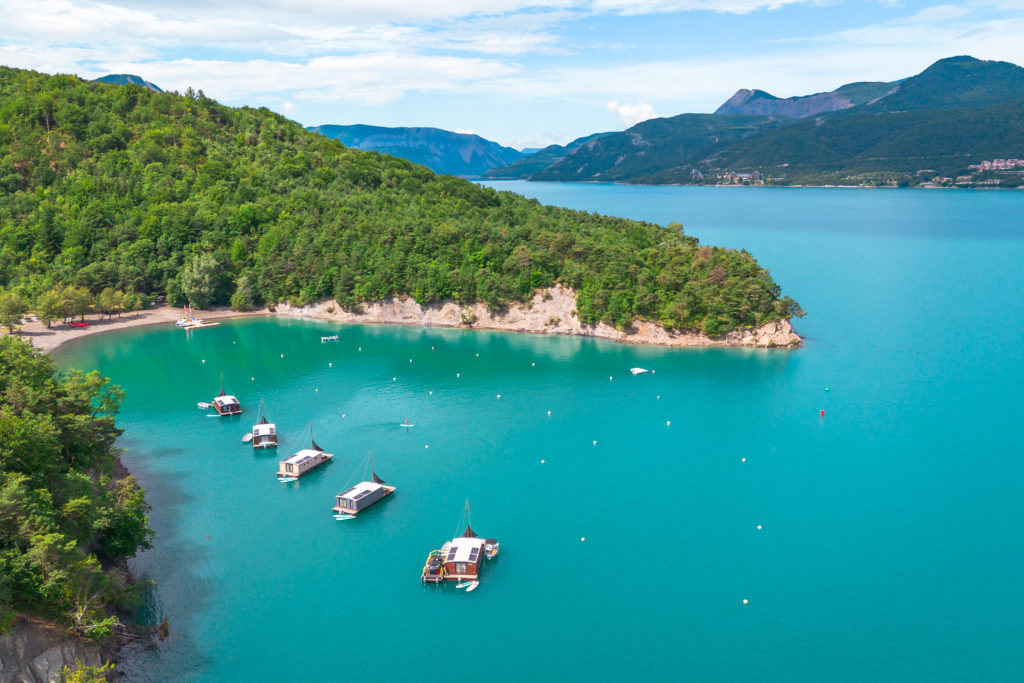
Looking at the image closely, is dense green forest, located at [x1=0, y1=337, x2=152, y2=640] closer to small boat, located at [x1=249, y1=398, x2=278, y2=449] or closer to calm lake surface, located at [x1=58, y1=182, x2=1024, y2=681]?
A: calm lake surface, located at [x1=58, y1=182, x2=1024, y2=681]

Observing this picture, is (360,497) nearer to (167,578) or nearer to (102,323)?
(167,578)

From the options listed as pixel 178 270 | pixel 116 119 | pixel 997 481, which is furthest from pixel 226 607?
pixel 116 119

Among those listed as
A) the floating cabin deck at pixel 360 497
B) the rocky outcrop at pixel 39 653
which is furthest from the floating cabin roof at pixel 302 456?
the rocky outcrop at pixel 39 653

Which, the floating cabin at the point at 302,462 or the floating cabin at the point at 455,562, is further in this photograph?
the floating cabin at the point at 302,462

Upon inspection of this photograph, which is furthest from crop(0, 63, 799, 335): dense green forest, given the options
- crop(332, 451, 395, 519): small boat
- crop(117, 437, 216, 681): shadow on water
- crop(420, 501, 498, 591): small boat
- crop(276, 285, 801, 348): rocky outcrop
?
crop(117, 437, 216, 681): shadow on water

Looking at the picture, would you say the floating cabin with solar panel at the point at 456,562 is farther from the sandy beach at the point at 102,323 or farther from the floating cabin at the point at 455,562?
the sandy beach at the point at 102,323

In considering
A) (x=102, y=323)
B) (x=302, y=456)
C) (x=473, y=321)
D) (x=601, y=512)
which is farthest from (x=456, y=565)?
(x=102, y=323)

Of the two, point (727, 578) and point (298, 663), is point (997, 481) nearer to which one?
point (727, 578)
